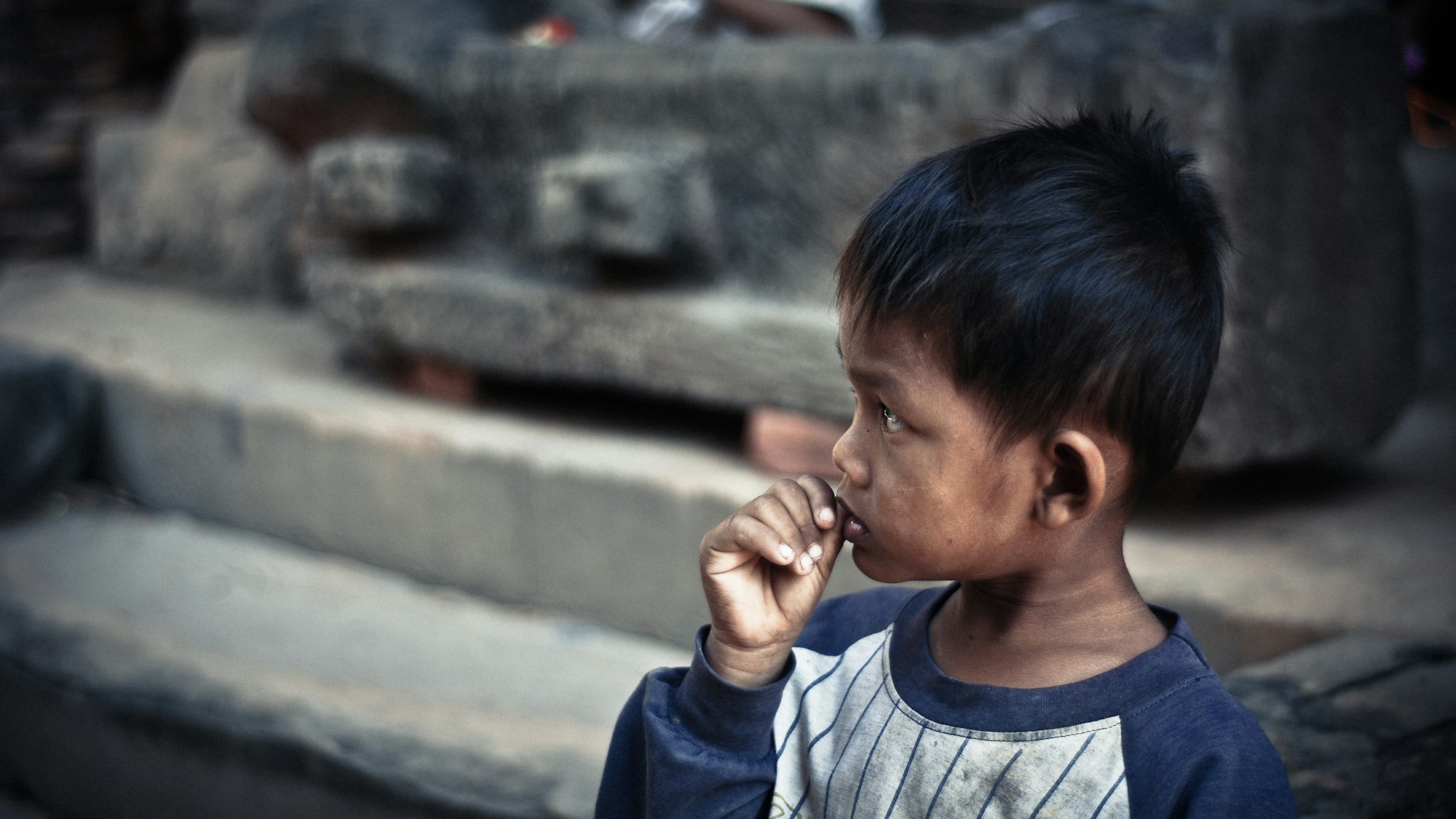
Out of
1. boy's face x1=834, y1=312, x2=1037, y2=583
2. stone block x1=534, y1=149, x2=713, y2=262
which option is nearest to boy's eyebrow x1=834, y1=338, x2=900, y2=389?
boy's face x1=834, y1=312, x2=1037, y2=583

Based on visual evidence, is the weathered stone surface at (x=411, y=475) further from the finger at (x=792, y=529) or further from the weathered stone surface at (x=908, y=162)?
the finger at (x=792, y=529)

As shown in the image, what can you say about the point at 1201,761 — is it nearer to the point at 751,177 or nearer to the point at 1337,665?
the point at 1337,665

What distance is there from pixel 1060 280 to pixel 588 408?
2121 mm

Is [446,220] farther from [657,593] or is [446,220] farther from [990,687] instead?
[990,687]

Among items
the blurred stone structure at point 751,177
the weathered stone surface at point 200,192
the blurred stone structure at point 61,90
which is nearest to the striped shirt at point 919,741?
the blurred stone structure at point 751,177

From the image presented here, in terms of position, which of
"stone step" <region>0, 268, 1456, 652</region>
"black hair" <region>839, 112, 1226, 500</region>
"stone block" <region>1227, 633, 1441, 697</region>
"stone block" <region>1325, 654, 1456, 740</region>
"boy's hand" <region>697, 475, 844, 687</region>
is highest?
"black hair" <region>839, 112, 1226, 500</region>

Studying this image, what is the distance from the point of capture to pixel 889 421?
0.93 m

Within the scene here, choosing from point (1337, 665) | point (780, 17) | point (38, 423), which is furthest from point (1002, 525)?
point (38, 423)

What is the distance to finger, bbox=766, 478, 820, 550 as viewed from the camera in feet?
3.23

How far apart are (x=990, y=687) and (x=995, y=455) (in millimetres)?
194

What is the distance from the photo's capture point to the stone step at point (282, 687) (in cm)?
168

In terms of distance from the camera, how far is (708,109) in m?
2.41

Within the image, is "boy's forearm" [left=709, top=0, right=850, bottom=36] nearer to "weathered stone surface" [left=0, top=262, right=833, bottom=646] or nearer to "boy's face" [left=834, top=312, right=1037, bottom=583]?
"weathered stone surface" [left=0, top=262, right=833, bottom=646]

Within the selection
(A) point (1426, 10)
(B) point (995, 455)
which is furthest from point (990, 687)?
(A) point (1426, 10)
